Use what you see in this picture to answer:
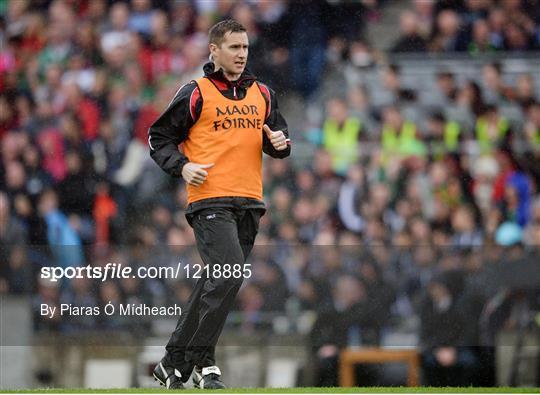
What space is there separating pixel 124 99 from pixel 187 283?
374cm

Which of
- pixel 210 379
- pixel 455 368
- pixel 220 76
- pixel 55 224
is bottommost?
pixel 210 379

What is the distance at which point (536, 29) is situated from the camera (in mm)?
11414

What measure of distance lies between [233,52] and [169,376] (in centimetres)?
158

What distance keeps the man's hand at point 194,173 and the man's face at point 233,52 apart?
503mm

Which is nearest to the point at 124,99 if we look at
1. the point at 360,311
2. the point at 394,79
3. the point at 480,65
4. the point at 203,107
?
the point at 394,79

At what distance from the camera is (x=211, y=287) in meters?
5.72

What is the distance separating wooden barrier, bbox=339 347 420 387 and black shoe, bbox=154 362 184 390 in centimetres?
203

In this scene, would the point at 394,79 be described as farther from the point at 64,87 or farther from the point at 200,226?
the point at 200,226

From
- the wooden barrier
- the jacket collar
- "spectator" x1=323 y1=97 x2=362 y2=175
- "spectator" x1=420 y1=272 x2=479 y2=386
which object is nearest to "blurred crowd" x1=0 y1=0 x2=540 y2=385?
"spectator" x1=323 y1=97 x2=362 y2=175

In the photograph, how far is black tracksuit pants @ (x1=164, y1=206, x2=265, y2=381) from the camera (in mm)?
5703

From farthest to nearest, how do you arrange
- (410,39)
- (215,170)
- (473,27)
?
(410,39)
(473,27)
(215,170)

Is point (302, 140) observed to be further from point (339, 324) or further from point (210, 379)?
point (210, 379)
